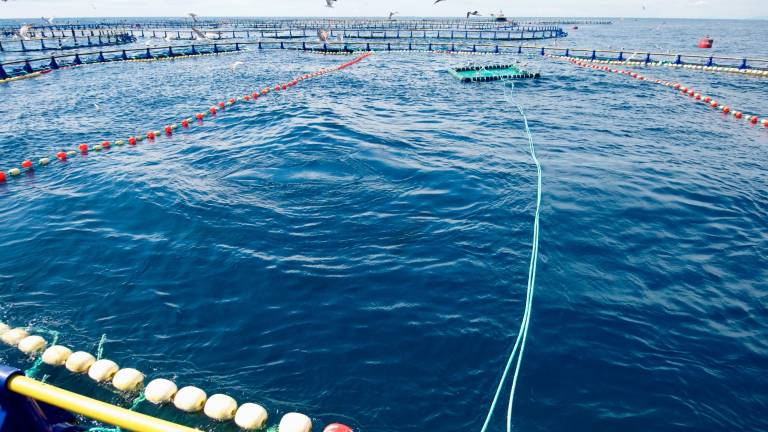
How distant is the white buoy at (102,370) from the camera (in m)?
6.35

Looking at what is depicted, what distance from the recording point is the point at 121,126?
21.3 m

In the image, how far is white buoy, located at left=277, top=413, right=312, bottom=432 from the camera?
5363 mm

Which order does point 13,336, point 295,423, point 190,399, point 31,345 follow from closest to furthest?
point 295,423, point 190,399, point 31,345, point 13,336

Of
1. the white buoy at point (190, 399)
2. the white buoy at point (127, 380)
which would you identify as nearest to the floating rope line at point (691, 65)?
the white buoy at point (190, 399)

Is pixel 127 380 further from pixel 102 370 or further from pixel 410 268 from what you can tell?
pixel 410 268

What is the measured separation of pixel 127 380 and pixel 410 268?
5629mm

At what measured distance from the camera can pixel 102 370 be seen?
21.0ft

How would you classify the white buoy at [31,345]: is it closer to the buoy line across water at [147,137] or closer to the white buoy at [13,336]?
the white buoy at [13,336]

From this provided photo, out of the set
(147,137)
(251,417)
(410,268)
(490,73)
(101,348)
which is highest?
(490,73)

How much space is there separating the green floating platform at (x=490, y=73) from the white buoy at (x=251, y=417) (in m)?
31.2

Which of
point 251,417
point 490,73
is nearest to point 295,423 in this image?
point 251,417

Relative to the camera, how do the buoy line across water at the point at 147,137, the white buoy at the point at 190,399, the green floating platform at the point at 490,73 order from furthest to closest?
the green floating platform at the point at 490,73, the buoy line across water at the point at 147,137, the white buoy at the point at 190,399

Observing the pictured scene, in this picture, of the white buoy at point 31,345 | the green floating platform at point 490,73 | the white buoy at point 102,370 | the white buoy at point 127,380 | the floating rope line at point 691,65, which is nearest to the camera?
the white buoy at point 127,380

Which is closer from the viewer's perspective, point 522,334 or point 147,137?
point 522,334
